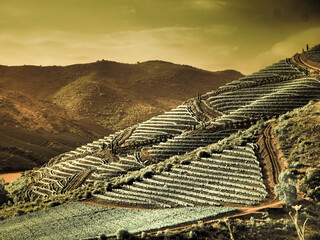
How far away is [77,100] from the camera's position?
122m

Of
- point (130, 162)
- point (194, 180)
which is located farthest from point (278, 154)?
point (130, 162)

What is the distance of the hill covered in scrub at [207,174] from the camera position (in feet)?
80.5

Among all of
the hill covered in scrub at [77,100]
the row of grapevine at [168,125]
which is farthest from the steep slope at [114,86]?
the row of grapevine at [168,125]

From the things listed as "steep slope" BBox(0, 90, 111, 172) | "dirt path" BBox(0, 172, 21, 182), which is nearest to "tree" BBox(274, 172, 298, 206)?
"dirt path" BBox(0, 172, 21, 182)

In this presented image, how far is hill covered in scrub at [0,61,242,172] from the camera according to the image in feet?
268

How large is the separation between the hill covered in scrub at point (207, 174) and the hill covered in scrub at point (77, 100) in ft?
83.9

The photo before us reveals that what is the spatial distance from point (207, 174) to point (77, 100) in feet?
308

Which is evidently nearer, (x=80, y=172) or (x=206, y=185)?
(x=206, y=185)

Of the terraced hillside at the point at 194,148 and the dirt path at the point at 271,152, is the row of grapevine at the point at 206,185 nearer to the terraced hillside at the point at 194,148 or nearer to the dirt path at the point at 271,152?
the terraced hillside at the point at 194,148

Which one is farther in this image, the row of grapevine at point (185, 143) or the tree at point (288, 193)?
the row of grapevine at point (185, 143)

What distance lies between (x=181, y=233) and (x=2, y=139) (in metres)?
62.4

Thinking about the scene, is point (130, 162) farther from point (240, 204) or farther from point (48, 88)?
point (48, 88)

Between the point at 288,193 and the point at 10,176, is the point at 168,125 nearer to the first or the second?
the point at 288,193

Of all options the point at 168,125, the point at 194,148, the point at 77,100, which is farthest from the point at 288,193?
the point at 77,100
